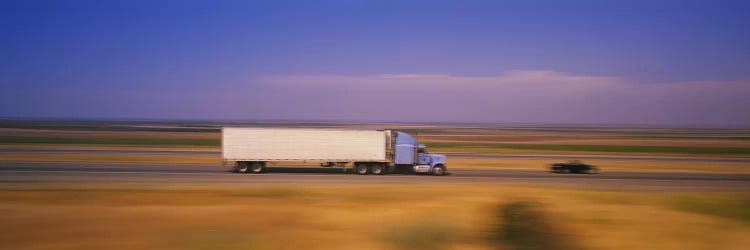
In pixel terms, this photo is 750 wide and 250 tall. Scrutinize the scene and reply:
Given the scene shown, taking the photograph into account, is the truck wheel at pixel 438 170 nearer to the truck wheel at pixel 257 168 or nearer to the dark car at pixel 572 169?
the dark car at pixel 572 169

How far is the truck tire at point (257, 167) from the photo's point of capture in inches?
1172

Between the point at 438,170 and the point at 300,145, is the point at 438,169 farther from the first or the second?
the point at 300,145

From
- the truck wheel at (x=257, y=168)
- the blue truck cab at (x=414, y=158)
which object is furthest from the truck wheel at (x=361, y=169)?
the truck wheel at (x=257, y=168)

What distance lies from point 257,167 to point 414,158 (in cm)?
902

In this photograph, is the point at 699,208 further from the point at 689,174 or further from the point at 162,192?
the point at 689,174

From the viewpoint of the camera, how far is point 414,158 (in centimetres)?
3048

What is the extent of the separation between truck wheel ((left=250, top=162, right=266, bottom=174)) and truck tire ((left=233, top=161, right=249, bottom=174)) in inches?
12.1

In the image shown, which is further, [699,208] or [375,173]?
[375,173]

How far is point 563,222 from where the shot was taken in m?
12.0

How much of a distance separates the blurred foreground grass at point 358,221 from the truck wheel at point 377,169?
1354 centimetres

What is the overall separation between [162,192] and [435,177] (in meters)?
15.0

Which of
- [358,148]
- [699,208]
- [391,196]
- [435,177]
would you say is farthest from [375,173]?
[699,208]

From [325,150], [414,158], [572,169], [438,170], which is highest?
[572,169]

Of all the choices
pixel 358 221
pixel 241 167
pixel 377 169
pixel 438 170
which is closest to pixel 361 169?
pixel 377 169
